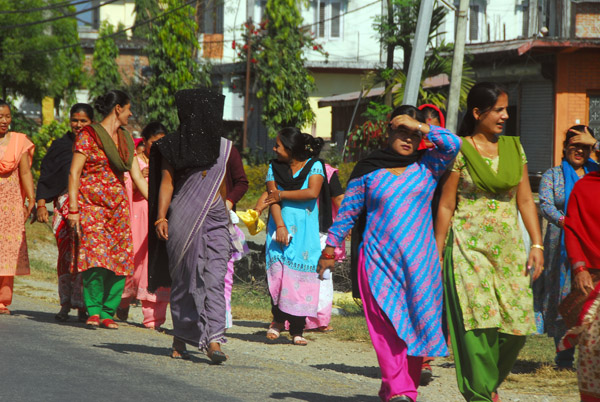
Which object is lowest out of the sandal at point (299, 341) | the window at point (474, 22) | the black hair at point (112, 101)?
the sandal at point (299, 341)

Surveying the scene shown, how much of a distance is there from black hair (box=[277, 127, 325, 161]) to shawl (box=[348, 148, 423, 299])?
9.47ft

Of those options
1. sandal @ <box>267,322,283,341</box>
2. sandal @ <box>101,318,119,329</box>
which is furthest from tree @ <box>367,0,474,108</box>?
sandal @ <box>101,318,119,329</box>

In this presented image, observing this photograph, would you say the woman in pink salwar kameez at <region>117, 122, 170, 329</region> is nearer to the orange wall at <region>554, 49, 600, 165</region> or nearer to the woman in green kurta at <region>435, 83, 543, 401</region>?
the woman in green kurta at <region>435, 83, 543, 401</region>

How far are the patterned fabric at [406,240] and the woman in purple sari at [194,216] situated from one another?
1449 mm

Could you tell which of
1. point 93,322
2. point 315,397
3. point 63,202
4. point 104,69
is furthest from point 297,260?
point 104,69

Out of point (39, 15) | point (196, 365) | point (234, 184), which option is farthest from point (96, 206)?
point (39, 15)

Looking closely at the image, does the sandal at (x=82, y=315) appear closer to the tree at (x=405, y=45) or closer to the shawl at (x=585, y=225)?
the shawl at (x=585, y=225)

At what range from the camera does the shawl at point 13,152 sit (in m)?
8.99

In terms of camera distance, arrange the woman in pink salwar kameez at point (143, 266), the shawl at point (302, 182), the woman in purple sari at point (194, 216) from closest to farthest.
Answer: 1. the woman in purple sari at point (194, 216)
2. the shawl at point (302, 182)
3. the woman in pink salwar kameez at point (143, 266)


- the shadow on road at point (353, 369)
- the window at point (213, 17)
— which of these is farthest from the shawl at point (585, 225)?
the window at point (213, 17)

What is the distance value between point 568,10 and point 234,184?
1680cm

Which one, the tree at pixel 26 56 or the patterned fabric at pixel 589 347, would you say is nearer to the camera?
the patterned fabric at pixel 589 347

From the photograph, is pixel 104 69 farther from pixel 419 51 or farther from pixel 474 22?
pixel 419 51

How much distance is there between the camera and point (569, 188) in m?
7.21
